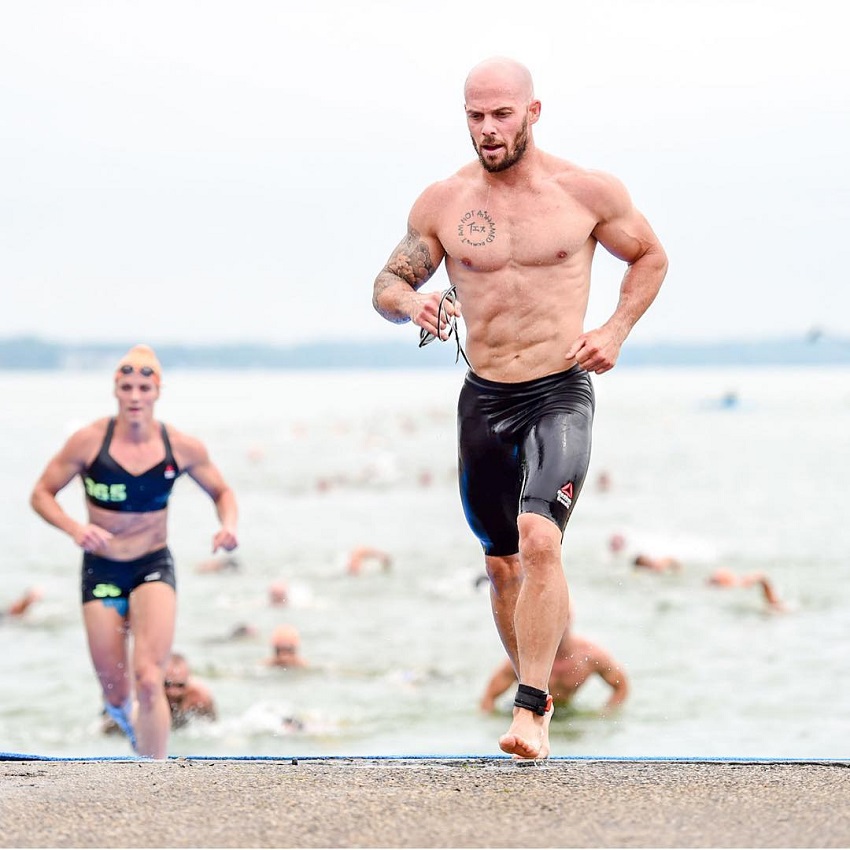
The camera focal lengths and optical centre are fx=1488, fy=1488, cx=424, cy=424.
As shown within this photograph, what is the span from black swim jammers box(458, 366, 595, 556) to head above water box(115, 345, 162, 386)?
2621 millimetres

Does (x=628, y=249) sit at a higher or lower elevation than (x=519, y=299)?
higher

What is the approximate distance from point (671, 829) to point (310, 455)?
58896mm

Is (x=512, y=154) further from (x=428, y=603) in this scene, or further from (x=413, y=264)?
(x=428, y=603)

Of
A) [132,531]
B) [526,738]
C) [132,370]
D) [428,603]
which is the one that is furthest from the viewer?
[428,603]

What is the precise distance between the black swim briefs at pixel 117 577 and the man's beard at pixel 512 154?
3138mm

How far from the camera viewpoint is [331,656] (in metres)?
27.7

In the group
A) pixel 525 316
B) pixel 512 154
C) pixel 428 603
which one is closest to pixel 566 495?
pixel 525 316

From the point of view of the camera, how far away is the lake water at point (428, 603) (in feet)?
65.4

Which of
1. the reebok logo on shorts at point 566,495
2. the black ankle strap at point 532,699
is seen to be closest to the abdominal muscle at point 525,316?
the reebok logo on shorts at point 566,495

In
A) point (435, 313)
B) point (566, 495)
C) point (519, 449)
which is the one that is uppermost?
point (435, 313)

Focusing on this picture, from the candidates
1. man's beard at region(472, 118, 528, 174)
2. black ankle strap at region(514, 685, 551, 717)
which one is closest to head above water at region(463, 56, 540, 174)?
man's beard at region(472, 118, 528, 174)

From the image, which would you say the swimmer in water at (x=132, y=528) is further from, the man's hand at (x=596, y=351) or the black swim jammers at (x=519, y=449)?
the man's hand at (x=596, y=351)

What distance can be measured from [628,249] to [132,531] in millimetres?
3339

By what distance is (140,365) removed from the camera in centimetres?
786
